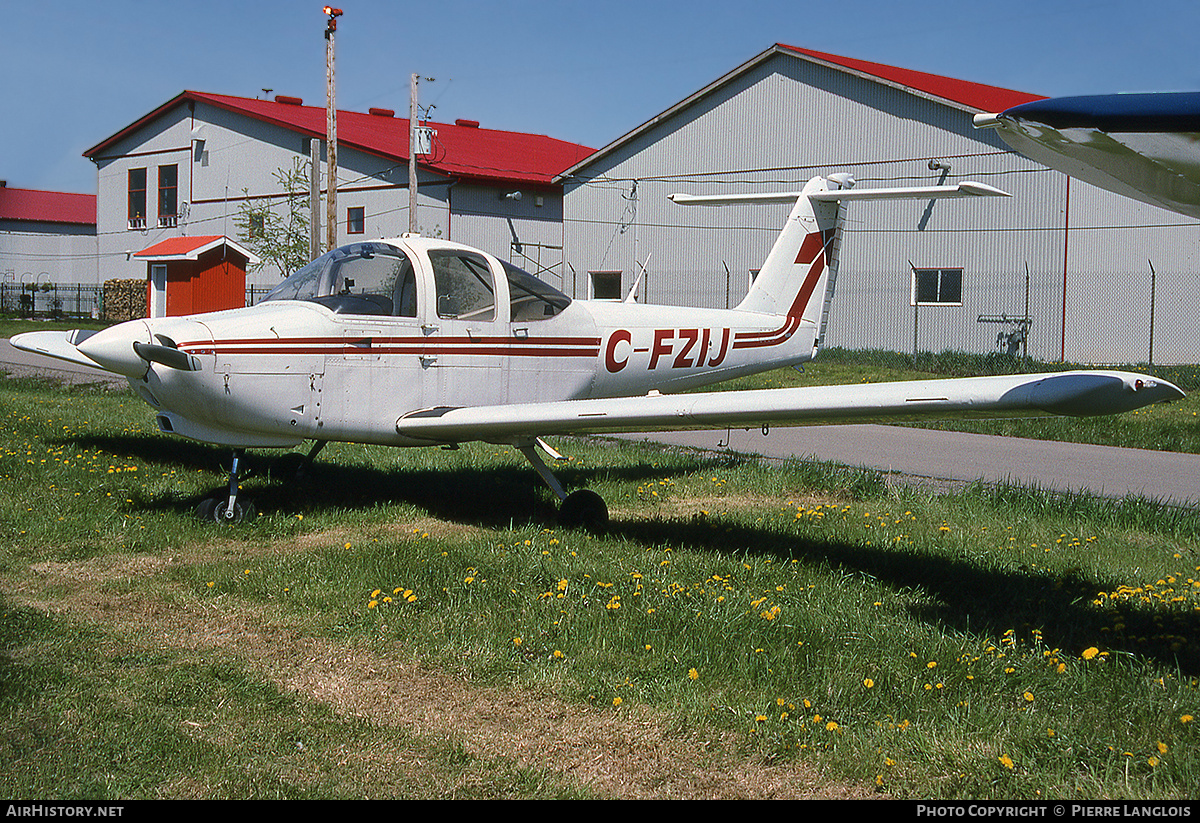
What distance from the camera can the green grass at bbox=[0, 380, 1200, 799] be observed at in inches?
133

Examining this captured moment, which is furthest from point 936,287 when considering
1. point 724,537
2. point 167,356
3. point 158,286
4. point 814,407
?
point 158,286

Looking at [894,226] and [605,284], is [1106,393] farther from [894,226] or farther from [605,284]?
[605,284]

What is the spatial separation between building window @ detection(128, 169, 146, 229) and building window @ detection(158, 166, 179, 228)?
1333 mm

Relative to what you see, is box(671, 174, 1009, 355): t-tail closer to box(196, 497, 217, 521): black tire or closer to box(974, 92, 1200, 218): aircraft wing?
box(196, 497, 217, 521): black tire

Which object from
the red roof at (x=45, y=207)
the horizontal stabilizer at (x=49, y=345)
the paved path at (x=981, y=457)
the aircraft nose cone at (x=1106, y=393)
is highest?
the red roof at (x=45, y=207)

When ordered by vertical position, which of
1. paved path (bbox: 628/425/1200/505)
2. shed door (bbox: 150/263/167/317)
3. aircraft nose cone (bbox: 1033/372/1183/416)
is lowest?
paved path (bbox: 628/425/1200/505)

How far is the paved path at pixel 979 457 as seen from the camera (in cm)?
919

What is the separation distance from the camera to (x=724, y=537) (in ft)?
21.8

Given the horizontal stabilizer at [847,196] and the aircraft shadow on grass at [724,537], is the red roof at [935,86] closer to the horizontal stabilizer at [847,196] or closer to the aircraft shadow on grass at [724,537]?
the horizontal stabilizer at [847,196]

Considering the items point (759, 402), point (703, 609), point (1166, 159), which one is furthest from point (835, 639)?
point (1166, 159)

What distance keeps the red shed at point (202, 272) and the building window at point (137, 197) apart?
28.0 feet

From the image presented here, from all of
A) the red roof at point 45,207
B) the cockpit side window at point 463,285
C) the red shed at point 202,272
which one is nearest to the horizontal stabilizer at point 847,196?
the cockpit side window at point 463,285

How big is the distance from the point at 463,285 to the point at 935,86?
20.9 m

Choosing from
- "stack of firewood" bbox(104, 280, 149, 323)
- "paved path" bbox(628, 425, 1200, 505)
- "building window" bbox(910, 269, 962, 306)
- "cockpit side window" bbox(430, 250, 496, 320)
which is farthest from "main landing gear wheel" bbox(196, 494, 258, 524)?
"stack of firewood" bbox(104, 280, 149, 323)
